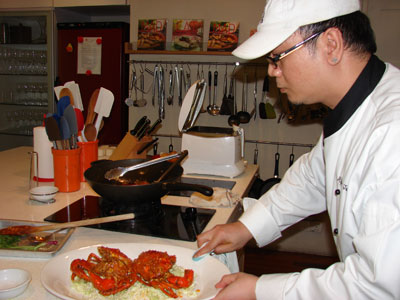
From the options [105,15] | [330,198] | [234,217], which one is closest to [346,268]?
[330,198]

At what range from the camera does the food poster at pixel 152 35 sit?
3.20m

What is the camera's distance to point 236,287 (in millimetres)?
817

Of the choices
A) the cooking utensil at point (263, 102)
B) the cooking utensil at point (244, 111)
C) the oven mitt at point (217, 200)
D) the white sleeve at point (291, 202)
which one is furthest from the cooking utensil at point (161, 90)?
the white sleeve at point (291, 202)

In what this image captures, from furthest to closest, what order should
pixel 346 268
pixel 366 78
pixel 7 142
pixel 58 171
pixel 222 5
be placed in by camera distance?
pixel 7 142, pixel 222 5, pixel 58 171, pixel 366 78, pixel 346 268

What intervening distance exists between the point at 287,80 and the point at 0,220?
2.92 feet

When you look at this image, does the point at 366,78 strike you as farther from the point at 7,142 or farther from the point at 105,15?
the point at 7,142

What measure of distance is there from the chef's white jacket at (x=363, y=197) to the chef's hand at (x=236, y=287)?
0.06ft

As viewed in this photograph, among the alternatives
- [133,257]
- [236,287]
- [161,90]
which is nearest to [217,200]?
[133,257]

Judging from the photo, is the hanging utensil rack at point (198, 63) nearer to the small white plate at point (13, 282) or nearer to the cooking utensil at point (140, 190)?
the cooking utensil at point (140, 190)

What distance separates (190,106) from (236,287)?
4.30 feet

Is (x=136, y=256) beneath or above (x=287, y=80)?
beneath

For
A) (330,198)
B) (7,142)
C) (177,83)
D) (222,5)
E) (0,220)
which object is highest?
(222,5)

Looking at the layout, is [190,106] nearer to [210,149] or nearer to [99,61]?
[210,149]

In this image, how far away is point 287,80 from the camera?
100cm
